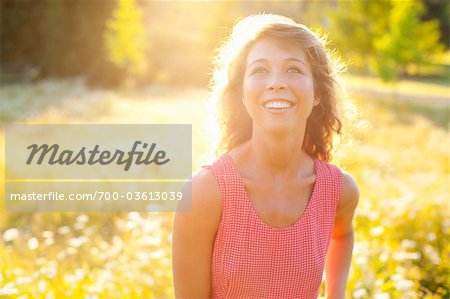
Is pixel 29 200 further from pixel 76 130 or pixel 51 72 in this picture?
pixel 51 72

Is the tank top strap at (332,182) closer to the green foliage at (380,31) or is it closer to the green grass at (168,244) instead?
the green grass at (168,244)

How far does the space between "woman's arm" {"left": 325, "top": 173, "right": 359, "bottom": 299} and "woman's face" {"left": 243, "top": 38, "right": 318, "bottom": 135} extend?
57cm

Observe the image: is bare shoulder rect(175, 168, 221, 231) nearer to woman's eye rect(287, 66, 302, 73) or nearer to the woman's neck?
the woman's neck

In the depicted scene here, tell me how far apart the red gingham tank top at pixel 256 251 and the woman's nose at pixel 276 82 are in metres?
0.36

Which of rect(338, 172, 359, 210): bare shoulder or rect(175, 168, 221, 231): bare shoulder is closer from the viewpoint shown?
rect(175, 168, 221, 231): bare shoulder

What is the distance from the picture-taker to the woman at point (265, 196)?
2.41m

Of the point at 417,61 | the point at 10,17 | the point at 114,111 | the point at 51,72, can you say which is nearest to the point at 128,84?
the point at 51,72

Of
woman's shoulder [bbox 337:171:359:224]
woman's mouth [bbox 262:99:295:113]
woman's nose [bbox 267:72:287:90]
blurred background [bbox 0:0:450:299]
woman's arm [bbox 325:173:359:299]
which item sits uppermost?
woman's nose [bbox 267:72:287:90]

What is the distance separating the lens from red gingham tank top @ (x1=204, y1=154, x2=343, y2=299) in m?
2.42

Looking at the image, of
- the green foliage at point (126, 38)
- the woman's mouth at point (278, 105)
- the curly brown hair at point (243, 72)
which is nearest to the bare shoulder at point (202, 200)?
the woman's mouth at point (278, 105)

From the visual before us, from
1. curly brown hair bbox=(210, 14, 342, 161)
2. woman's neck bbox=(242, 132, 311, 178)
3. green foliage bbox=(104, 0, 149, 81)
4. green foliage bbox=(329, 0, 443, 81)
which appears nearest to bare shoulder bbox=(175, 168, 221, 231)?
woman's neck bbox=(242, 132, 311, 178)

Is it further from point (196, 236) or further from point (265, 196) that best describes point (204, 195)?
point (265, 196)

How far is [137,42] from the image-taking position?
2658cm

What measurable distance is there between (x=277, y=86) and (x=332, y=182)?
589mm
